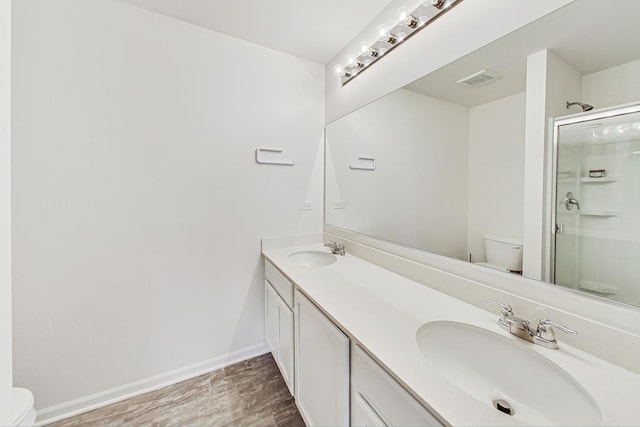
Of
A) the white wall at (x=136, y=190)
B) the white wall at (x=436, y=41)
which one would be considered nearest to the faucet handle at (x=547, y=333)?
the white wall at (x=436, y=41)

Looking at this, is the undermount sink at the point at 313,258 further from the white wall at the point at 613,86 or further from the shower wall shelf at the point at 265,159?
the white wall at the point at 613,86

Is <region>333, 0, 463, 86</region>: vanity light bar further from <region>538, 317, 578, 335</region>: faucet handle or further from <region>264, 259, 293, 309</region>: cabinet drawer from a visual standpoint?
<region>264, 259, 293, 309</region>: cabinet drawer

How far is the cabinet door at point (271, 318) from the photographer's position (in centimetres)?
170

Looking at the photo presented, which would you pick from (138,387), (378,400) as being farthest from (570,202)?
(138,387)

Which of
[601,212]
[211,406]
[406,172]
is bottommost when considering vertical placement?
[211,406]

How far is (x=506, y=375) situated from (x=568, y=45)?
A: 1130 mm

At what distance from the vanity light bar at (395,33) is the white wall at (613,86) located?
28.6 inches

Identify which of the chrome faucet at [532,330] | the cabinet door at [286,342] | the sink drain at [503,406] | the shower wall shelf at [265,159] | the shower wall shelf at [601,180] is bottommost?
the cabinet door at [286,342]

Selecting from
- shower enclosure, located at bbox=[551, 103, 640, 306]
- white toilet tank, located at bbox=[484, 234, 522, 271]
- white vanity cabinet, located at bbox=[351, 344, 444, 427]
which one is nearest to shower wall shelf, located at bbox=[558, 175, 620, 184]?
shower enclosure, located at bbox=[551, 103, 640, 306]

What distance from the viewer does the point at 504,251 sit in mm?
1020

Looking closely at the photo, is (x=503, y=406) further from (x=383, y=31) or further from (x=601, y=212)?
(x=383, y=31)

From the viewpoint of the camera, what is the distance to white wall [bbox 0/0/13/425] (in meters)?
A: 0.68

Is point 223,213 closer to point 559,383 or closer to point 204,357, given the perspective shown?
point 204,357

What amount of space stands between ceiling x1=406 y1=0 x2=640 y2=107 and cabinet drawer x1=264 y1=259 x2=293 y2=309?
A: 1365 mm
